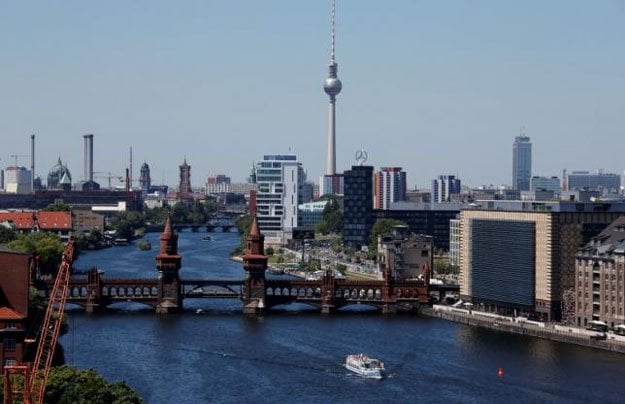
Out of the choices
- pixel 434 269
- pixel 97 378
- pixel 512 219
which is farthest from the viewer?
pixel 434 269

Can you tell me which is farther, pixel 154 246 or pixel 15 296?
pixel 154 246

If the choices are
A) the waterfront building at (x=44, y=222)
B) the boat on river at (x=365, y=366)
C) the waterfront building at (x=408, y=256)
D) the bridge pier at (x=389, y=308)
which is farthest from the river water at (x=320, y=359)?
the waterfront building at (x=44, y=222)

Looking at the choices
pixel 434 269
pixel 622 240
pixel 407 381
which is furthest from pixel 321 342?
pixel 434 269

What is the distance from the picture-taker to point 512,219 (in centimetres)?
9794

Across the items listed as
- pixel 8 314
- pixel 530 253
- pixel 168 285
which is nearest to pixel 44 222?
pixel 168 285

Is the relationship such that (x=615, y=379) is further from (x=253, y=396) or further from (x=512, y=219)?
(x=512, y=219)

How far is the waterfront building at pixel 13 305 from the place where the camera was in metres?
55.9

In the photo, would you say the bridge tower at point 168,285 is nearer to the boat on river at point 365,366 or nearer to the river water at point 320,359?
the river water at point 320,359

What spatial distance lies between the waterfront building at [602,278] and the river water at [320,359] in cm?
475

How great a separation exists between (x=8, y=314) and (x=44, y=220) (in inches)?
4576

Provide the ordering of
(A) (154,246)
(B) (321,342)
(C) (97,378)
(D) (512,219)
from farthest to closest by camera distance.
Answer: (A) (154,246), (D) (512,219), (B) (321,342), (C) (97,378)

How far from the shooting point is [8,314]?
56406mm

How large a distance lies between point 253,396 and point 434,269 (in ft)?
235

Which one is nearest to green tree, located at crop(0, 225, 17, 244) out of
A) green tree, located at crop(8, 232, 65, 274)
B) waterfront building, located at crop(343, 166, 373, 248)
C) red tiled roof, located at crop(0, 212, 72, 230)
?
green tree, located at crop(8, 232, 65, 274)
